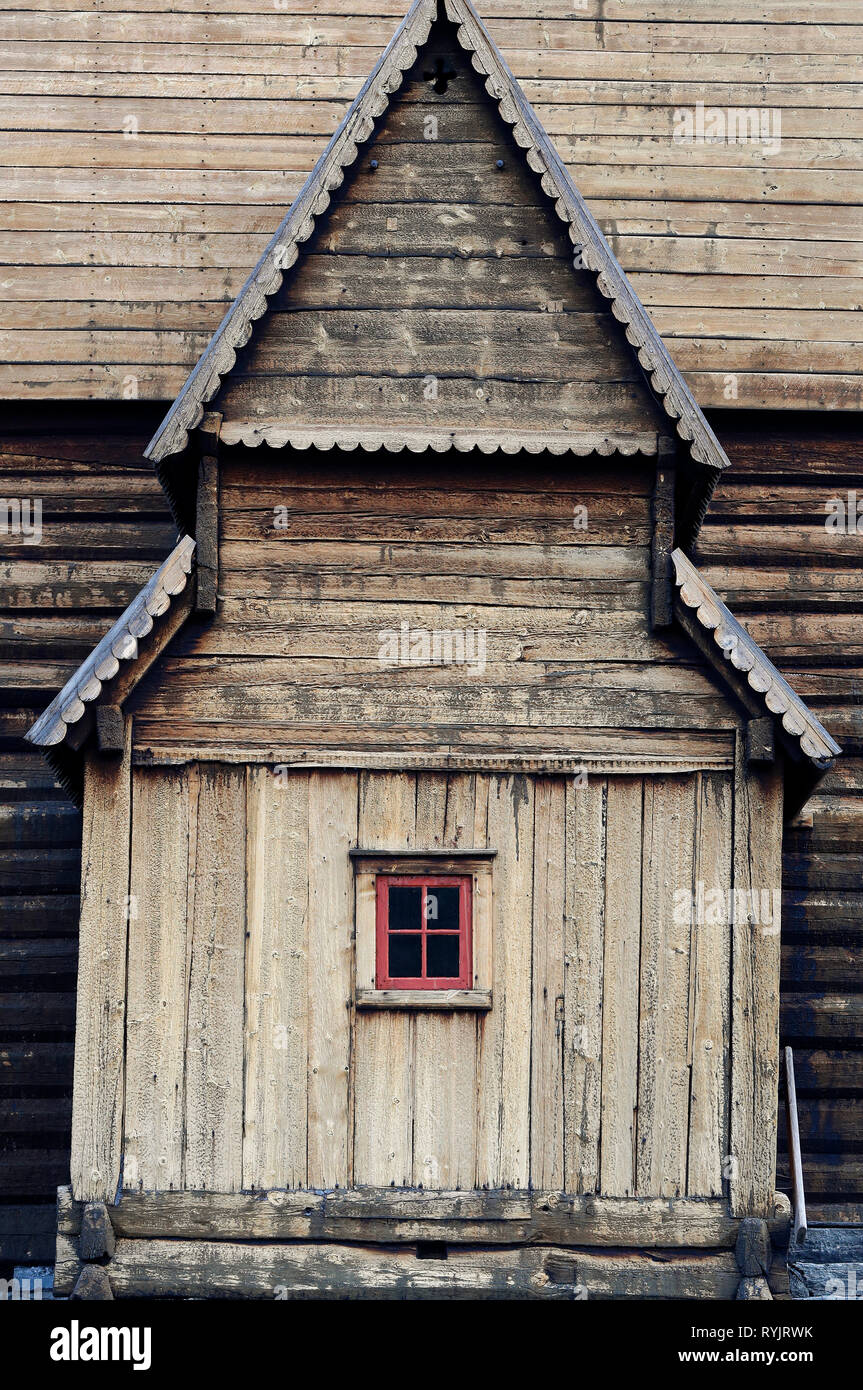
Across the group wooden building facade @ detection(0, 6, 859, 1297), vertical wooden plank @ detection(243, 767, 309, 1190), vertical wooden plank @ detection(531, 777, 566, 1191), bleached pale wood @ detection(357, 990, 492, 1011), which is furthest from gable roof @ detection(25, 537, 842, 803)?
bleached pale wood @ detection(357, 990, 492, 1011)

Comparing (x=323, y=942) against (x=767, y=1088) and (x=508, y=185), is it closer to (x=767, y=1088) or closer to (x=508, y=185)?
(x=767, y=1088)

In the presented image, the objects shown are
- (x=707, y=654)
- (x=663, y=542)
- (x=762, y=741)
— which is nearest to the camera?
(x=762, y=741)

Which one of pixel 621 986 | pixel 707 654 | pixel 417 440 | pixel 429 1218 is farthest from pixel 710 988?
pixel 417 440

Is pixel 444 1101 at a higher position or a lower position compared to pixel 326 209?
lower

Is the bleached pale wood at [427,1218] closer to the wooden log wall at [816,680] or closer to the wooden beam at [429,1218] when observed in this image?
the wooden beam at [429,1218]

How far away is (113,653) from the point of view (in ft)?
22.6

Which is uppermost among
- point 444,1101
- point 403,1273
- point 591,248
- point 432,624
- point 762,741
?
point 591,248

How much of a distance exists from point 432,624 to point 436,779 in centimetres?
80

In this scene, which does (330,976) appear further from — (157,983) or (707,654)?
(707,654)

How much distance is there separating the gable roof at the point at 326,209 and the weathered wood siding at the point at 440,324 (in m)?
0.10

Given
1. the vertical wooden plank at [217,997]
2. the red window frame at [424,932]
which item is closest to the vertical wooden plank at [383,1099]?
the red window frame at [424,932]

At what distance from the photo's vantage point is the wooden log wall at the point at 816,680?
9359mm

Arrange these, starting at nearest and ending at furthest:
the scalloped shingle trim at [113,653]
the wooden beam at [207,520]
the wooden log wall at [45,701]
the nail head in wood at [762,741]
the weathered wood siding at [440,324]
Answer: the scalloped shingle trim at [113,653], the nail head in wood at [762,741], the wooden beam at [207,520], the weathered wood siding at [440,324], the wooden log wall at [45,701]

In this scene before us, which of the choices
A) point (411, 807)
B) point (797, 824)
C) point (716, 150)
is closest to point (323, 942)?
point (411, 807)
